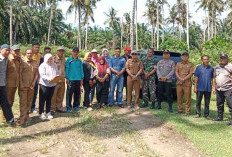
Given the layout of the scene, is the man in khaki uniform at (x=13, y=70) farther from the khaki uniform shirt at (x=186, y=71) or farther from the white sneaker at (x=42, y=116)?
the khaki uniform shirt at (x=186, y=71)

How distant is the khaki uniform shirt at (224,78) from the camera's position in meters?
6.00

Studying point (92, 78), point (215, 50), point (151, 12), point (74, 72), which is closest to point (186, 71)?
point (92, 78)

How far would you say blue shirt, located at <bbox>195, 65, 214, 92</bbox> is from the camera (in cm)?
628

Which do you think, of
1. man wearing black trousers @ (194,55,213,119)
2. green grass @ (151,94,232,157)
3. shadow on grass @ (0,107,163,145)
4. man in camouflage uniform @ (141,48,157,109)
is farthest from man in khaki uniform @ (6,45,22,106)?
man wearing black trousers @ (194,55,213,119)

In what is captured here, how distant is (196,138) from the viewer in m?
4.95

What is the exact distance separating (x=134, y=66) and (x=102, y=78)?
3.27 feet

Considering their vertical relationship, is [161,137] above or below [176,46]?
below

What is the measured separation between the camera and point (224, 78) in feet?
19.7

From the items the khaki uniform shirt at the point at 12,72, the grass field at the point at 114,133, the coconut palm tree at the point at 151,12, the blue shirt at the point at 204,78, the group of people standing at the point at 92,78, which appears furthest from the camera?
the coconut palm tree at the point at 151,12

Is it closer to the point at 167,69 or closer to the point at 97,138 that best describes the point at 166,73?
the point at 167,69

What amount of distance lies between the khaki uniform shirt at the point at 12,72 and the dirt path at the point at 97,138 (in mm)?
984

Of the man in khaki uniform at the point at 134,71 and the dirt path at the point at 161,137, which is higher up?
the man in khaki uniform at the point at 134,71

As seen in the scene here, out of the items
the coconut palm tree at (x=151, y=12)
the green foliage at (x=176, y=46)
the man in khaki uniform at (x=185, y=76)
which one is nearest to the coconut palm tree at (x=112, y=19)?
the coconut palm tree at (x=151, y=12)

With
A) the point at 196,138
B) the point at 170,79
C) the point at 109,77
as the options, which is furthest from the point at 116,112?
the point at 196,138
